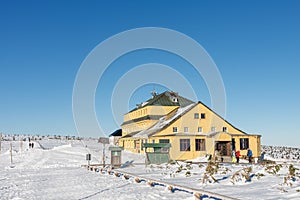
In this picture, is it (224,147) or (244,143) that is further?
(244,143)

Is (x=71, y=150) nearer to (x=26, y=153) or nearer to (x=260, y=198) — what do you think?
(x=26, y=153)

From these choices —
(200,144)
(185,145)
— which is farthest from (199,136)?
(185,145)

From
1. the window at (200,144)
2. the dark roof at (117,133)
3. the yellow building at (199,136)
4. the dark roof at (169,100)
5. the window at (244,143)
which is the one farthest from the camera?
the dark roof at (117,133)

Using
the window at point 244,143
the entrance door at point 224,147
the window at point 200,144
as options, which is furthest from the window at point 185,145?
the window at point 244,143

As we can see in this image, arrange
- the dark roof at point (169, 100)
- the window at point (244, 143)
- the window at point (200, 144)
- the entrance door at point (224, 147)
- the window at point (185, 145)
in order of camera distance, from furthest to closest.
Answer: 1. the dark roof at point (169, 100)
2. the window at point (244, 143)
3. the entrance door at point (224, 147)
4. the window at point (200, 144)
5. the window at point (185, 145)

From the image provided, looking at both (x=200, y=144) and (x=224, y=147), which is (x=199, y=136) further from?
(x=224, y=147)

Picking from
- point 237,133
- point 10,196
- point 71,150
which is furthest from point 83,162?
point 10,196

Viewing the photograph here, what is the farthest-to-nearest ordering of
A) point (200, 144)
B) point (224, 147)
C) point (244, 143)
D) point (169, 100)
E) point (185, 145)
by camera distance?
point (169, 100) → point (244, 143) → point (224, 147) → point (200, 144) → point (185, 145)

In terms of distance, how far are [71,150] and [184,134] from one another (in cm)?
1363

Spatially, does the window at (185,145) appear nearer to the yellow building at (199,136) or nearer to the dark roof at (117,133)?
the yellow building at (199,136)

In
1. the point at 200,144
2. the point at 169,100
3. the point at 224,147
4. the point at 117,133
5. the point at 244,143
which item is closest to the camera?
the point at 200,144

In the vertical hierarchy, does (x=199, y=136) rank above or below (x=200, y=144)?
above

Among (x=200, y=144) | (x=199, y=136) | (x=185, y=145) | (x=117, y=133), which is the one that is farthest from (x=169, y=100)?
(x=117, y=133)

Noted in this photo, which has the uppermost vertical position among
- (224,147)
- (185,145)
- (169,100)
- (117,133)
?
(169,100)
